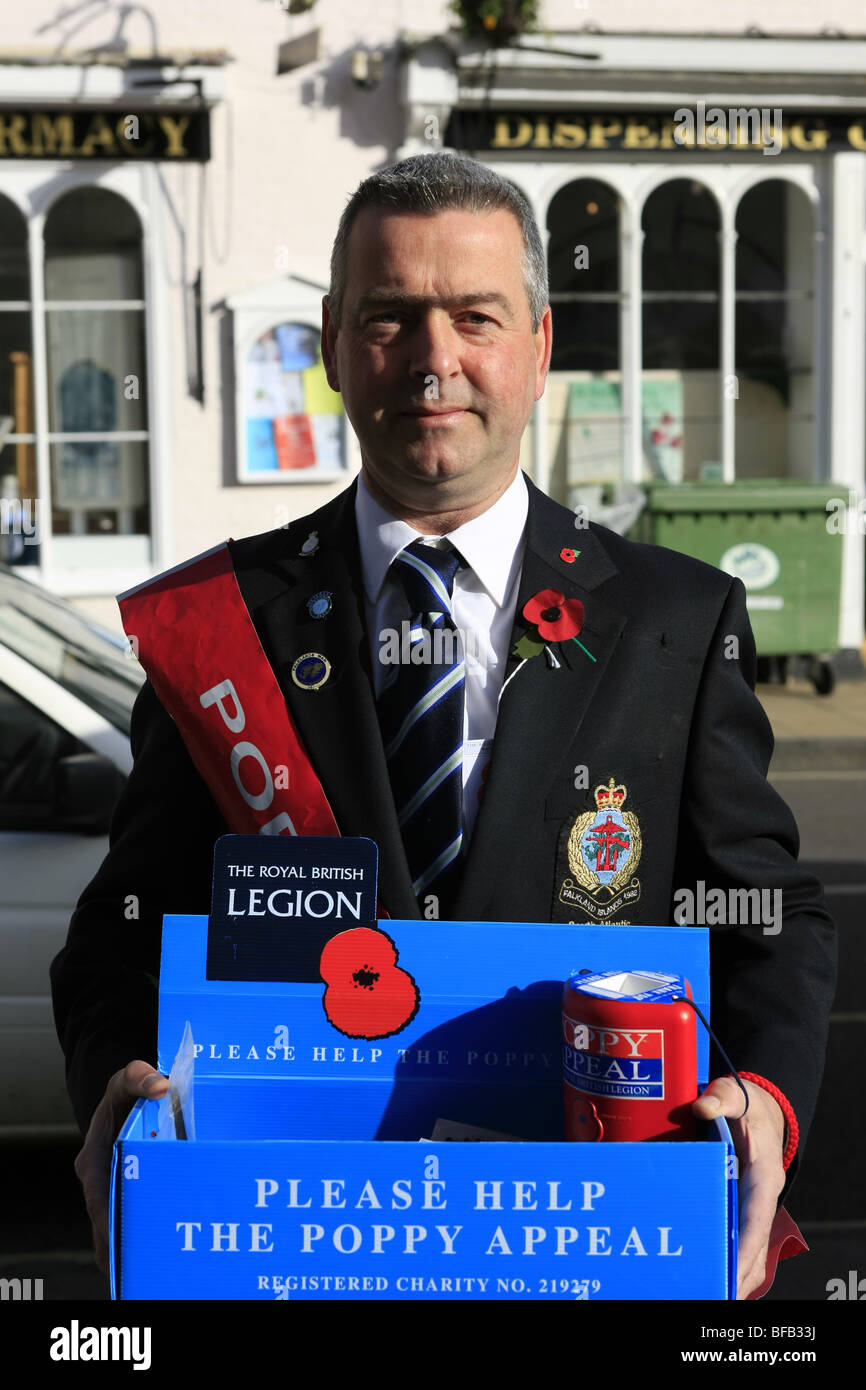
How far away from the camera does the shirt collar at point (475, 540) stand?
2.00 meters

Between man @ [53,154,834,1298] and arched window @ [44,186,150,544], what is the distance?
1061cm

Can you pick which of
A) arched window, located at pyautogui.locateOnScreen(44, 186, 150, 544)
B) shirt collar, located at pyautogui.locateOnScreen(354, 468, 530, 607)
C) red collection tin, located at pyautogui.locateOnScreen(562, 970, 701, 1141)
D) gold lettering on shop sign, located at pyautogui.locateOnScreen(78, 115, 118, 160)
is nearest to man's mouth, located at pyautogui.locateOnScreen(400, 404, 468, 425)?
shirt collar, located at pyautogui.locateOnScreen(354, 468, 530, 607)

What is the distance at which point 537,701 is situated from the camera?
6.27 ft

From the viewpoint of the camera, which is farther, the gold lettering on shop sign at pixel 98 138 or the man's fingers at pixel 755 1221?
the gold lettering on shop sign at pixel 98 138

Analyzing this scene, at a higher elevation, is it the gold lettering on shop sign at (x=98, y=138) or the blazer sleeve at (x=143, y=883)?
the gold lettering on shop sign at (x=98, y=138)

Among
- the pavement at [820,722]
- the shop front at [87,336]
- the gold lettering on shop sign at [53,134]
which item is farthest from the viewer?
the shop front at [87,336]

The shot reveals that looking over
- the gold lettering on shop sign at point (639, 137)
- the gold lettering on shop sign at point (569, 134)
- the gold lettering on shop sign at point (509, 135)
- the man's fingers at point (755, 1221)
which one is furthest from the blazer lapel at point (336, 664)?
the gold lettering on shop sign at point (639, 137)

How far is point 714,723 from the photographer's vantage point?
195 centimetres

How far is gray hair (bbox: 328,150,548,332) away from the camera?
1855 millimetres

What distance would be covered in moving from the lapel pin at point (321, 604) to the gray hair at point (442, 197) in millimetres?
328

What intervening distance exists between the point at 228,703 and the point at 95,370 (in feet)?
36.0

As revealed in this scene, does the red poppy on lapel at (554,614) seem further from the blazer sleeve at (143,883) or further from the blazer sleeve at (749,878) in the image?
the blazer sleeve at (143,883)

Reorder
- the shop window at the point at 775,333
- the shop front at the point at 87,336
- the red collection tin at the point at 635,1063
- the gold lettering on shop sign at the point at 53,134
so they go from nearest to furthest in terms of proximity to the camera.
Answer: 1. the red collection tin at the point at 635,1063
2. the gold lettering on shop sign at the point at 53,134
3. the shop front at the point at 87,336
4. the shop window at the point at 775,333

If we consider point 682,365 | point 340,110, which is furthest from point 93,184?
point 682,365
